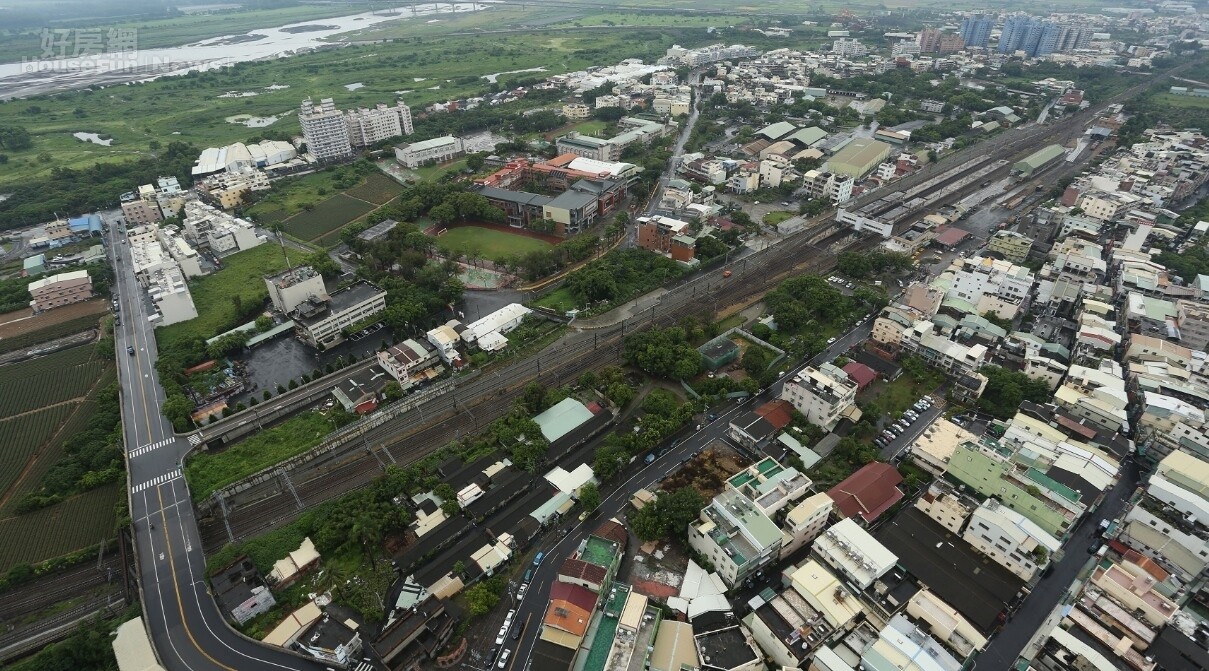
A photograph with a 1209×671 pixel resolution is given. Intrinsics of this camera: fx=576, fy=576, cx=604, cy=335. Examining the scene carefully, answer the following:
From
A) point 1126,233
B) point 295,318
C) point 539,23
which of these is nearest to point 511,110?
point 295,318

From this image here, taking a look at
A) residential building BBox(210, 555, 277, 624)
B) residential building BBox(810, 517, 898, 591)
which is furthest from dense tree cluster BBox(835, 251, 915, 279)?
residential building BBox(210, 555, 277, 624)

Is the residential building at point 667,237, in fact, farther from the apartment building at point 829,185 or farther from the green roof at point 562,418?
the green roof at point 562,418

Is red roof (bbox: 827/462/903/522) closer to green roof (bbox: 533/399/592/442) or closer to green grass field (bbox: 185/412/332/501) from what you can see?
green roof (bbox: 533/399/592/442)

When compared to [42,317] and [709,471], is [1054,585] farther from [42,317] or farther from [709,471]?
[42,317]

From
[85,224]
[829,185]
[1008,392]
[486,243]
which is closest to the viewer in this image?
[1008,392]

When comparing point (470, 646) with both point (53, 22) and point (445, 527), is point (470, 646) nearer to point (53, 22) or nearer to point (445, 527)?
point (445, 527)

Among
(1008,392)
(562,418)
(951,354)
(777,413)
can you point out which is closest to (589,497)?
(562,418)
